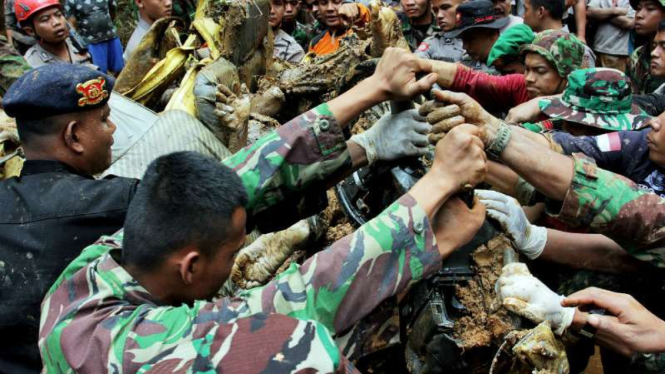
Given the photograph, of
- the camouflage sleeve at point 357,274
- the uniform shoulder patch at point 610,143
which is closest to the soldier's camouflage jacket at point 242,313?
the camouflage sleeve at point 357,274

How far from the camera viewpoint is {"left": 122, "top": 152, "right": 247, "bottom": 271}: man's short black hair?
164cm

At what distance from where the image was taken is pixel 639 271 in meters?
3.09

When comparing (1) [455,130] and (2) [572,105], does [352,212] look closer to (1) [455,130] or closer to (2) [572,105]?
(1) [455,130]

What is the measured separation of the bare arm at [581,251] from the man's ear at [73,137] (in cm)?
203

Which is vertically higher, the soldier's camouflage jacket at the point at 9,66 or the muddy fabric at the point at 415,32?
the soldier's camouflage jacket at the point at 9,66

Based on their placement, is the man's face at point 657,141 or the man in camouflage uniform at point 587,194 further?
the man's face at point 657,141

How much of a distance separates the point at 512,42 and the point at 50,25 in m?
3.76

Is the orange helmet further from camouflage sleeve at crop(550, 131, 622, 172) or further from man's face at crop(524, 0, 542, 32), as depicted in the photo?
camouflage sleeve at crop(550, 131, 622, 172)

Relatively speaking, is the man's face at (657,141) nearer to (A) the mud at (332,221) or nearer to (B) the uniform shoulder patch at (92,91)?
(A) the mud at (332,221)

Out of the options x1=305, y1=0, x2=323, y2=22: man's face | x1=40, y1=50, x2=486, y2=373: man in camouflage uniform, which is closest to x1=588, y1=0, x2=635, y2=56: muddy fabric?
x1=305, y1=0, x2=323, y2=22: man's face

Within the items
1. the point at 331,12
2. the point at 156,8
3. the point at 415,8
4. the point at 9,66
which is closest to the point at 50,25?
the point at 9,66

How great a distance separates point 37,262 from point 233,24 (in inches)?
122

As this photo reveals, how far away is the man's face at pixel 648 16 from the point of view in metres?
6.11

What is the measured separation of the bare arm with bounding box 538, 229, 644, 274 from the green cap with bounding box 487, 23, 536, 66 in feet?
6.08
